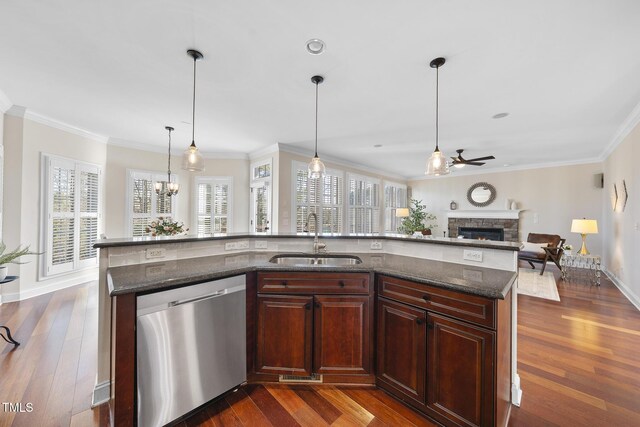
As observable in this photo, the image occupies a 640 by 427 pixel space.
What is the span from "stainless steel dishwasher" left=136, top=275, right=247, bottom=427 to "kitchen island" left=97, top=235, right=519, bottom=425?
6 centimetres

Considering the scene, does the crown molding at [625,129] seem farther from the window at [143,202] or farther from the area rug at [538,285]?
the window at [143,202]

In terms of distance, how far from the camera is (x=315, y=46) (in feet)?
6.80

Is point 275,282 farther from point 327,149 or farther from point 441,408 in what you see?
point 327,149

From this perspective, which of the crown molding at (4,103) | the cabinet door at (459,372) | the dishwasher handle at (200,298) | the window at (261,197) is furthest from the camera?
the window at (261,197)

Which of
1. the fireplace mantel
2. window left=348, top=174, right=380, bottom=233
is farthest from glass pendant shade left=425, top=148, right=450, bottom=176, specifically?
the fireplace mantel

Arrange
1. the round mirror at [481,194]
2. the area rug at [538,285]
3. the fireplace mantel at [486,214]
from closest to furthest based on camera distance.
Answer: the area rug at [538,285] → the fireplace mantel at [486,214] → the round mirror at [481,194]

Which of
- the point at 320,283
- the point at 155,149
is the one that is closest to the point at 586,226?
the point at 320,283

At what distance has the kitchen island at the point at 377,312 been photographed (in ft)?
4.52

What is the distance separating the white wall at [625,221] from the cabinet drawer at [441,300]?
12.9 ft

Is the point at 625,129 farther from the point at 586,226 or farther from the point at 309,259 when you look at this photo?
the point at 309,259

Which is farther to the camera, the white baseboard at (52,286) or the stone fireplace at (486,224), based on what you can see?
the stone fireplace at (486,224)

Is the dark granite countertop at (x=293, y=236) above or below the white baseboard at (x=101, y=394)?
above

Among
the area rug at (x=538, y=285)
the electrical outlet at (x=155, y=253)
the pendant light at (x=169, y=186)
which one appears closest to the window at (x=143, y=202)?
the pendant light at (x=169, y=186)

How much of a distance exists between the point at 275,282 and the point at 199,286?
1.67 feet
